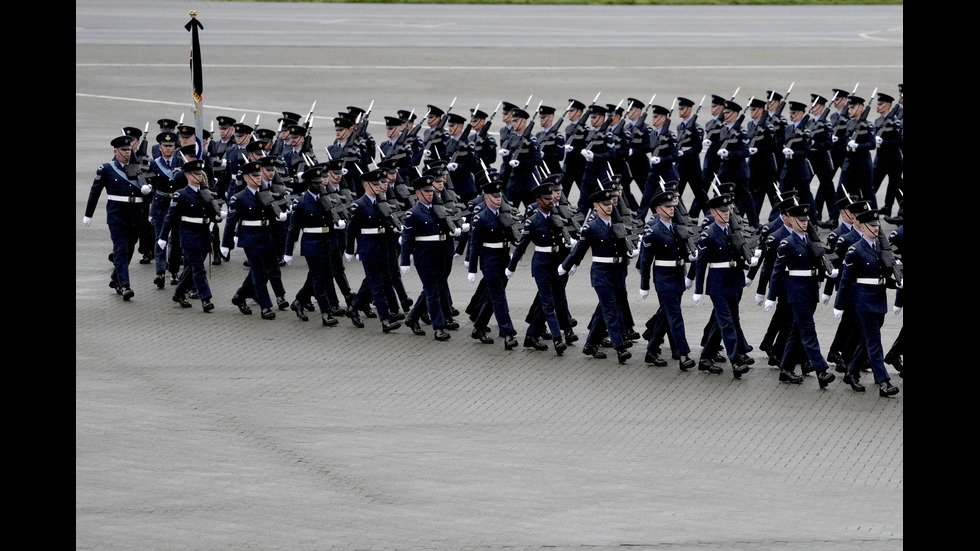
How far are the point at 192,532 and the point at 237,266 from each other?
9237mm

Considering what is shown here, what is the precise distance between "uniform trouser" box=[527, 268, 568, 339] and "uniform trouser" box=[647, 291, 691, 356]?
97cm

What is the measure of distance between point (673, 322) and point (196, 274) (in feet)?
17.3

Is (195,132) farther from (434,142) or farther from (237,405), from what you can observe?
(237,405)

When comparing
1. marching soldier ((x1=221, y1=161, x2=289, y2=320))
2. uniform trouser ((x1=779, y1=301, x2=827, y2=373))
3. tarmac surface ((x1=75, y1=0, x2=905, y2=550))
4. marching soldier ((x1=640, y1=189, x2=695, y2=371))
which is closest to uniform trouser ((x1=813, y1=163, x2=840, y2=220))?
tarmac surface ((x1=75, y1=0, x2=905, y2=550))

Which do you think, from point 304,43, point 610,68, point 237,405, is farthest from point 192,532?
point 304,43

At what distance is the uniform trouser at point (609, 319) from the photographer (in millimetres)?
14211

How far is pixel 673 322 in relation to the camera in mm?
14000

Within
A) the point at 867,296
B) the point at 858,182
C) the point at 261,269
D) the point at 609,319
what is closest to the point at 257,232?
the point at 261,269

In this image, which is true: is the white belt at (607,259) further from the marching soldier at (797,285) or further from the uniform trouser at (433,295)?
the uniform trouser at (433,295)

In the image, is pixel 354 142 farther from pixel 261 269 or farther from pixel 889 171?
pixel 889 171

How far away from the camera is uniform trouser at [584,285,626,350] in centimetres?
1421

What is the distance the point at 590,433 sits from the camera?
11.9 metres

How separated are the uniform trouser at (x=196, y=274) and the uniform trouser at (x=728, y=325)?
5.48m

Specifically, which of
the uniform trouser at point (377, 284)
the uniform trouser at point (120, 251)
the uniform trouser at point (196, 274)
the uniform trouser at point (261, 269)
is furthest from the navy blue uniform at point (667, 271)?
the uniform trouser at point (120, 251)
